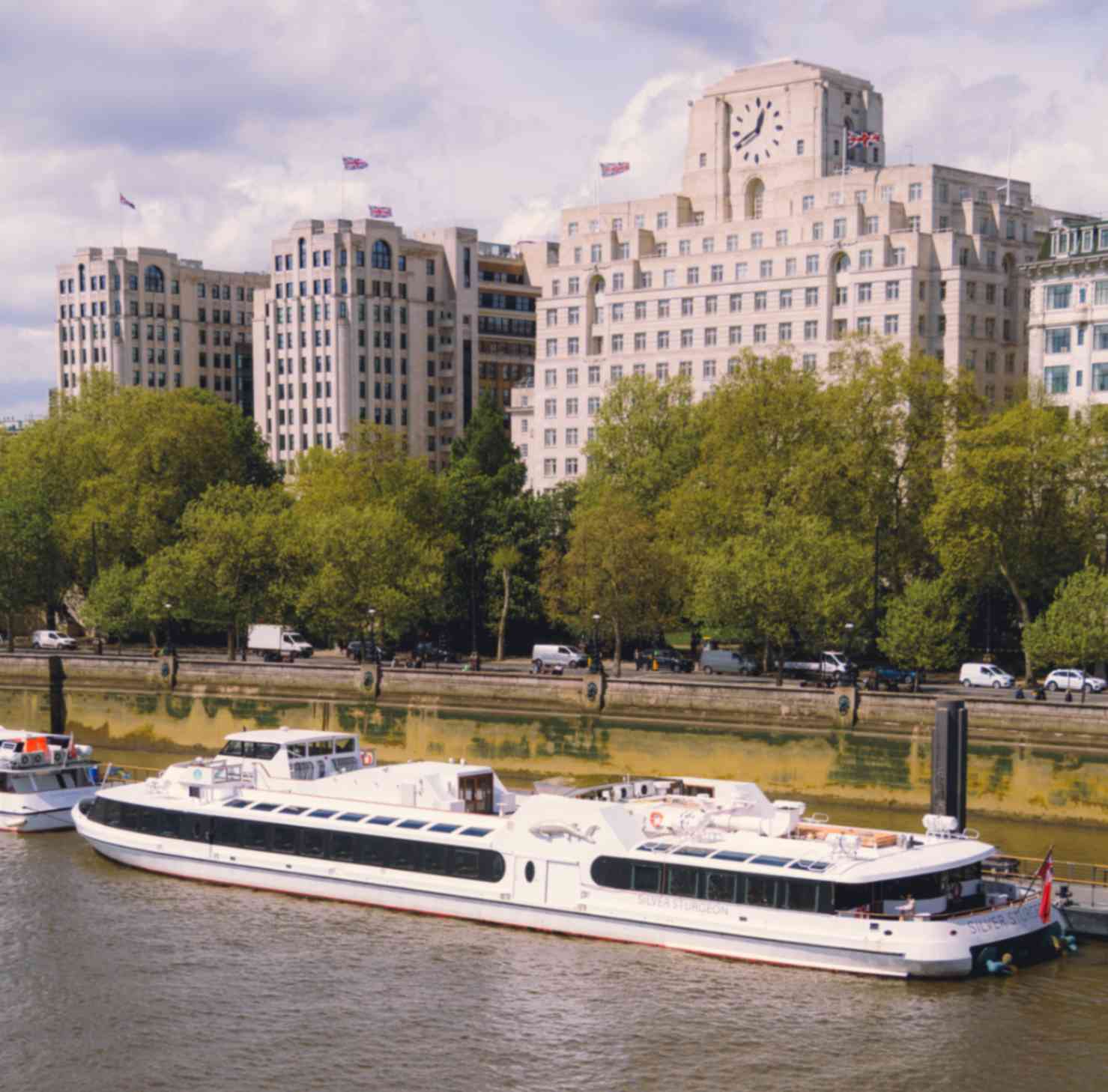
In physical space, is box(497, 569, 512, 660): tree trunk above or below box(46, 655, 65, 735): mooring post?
above

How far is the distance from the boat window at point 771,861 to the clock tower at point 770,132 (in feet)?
283

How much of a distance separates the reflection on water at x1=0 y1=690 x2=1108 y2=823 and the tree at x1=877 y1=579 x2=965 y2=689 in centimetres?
1182

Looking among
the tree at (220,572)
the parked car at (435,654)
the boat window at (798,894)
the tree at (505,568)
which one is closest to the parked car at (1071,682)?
the tree at (505,568)

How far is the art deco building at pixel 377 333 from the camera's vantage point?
154 metres

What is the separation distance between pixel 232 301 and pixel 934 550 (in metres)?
119

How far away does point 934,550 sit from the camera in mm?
84938

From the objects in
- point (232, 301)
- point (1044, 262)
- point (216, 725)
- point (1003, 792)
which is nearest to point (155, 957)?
point (1003, 792)

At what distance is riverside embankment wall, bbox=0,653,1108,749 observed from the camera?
6525cm

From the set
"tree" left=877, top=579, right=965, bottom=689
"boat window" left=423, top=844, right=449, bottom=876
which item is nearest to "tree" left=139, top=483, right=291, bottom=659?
"tree" left=877, top=579, right=965, bottom=689

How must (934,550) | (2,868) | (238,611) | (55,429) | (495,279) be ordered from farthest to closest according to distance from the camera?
(495,279) → (55,429) → (238,611) → (934,550) → (2,868)

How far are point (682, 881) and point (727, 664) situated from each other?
48.9m

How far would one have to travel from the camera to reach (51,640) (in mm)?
106562

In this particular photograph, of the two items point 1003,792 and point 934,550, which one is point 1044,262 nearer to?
point 934,550

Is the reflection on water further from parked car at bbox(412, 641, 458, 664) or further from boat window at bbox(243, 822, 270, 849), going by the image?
boat window at bbox(243, 822, 270, 849)
